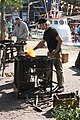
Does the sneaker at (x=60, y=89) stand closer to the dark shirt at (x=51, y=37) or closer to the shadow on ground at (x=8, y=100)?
the dark shirt at (x=51, y=37)

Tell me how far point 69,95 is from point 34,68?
105cm

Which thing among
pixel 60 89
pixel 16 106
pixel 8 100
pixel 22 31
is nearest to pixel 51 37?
pixel 60 89

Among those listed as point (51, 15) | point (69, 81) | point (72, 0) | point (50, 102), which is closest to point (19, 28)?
point (69, 81)

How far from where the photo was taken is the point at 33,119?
7.22m

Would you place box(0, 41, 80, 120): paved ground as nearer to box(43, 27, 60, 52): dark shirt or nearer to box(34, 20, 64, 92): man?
box(34, 20, 64, 92): man

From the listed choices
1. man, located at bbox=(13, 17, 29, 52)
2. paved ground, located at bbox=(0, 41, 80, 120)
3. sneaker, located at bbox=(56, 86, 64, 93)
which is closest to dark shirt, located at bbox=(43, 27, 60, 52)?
sneaker, located at bbox=(56, 86, 64, 93)

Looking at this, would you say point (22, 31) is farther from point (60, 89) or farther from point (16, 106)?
point (16, 106)

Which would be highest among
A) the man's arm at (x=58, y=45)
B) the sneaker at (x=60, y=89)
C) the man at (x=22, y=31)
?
the man's arm at (x=58, y=45)

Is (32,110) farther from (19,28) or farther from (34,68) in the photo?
(19,28)

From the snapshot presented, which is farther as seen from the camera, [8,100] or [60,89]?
[60,89]

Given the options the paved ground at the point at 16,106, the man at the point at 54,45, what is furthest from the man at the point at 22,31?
the man at the point at 54,45

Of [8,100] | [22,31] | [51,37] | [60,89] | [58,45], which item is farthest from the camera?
[22,31]

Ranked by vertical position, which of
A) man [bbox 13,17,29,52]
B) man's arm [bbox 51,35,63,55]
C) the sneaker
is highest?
man's arm [bbox 51,35,63,55]

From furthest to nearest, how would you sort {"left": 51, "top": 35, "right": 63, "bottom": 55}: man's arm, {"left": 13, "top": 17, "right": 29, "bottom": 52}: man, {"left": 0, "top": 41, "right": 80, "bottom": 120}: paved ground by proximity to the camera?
{"left": 13, "top": 17, "right": 29, "bottom": 52}: man
{"left": 51, "top": 35, "right": 63, "bottom": 55}: man's arm
{"left": 0, "top": 41, "right": 80, "bottom": 120}: paved ground
